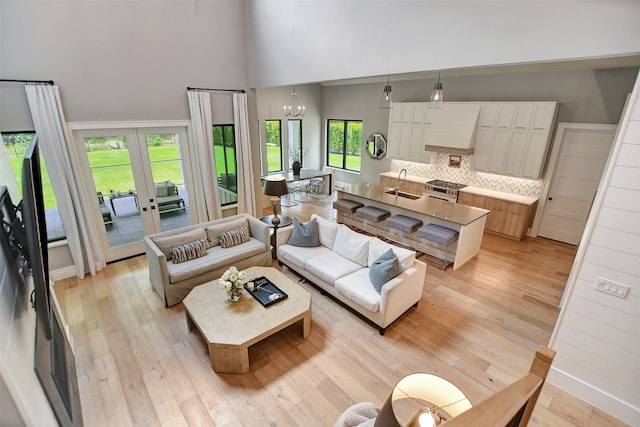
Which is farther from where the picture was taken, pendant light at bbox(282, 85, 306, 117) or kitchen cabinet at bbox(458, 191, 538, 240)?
pendant light at bbox(282, 85, 306, 117)

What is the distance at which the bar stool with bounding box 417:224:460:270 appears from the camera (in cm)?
482

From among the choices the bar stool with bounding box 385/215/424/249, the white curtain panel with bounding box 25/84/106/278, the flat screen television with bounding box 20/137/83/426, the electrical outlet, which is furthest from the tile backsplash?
the flat screen television with bounding box 20/137/83/426

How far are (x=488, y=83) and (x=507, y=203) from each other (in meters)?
2.61

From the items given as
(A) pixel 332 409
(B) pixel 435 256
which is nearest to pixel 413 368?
(A) pixel 332 409

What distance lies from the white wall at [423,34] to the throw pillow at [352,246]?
2216 mm

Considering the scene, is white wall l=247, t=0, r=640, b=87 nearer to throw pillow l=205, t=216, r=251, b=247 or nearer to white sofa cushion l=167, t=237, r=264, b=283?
throw pillow l=205, t=216, r=251, b=247

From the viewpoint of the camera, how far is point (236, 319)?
10.4 feet

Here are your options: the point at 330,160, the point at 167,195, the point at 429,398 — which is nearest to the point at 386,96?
the point at 167,195

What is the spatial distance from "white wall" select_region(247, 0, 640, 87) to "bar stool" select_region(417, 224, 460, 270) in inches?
103

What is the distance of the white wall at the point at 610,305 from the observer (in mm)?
2313

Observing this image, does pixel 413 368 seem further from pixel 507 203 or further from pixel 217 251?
pixel 507 203

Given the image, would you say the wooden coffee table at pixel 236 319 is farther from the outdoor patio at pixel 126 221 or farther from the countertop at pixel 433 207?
the countertop at pixel 433 207

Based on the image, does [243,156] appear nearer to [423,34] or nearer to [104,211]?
[104,211]

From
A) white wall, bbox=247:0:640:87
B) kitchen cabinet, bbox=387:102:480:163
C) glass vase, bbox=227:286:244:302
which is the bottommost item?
glass vase, bbox=227:286:244:302
